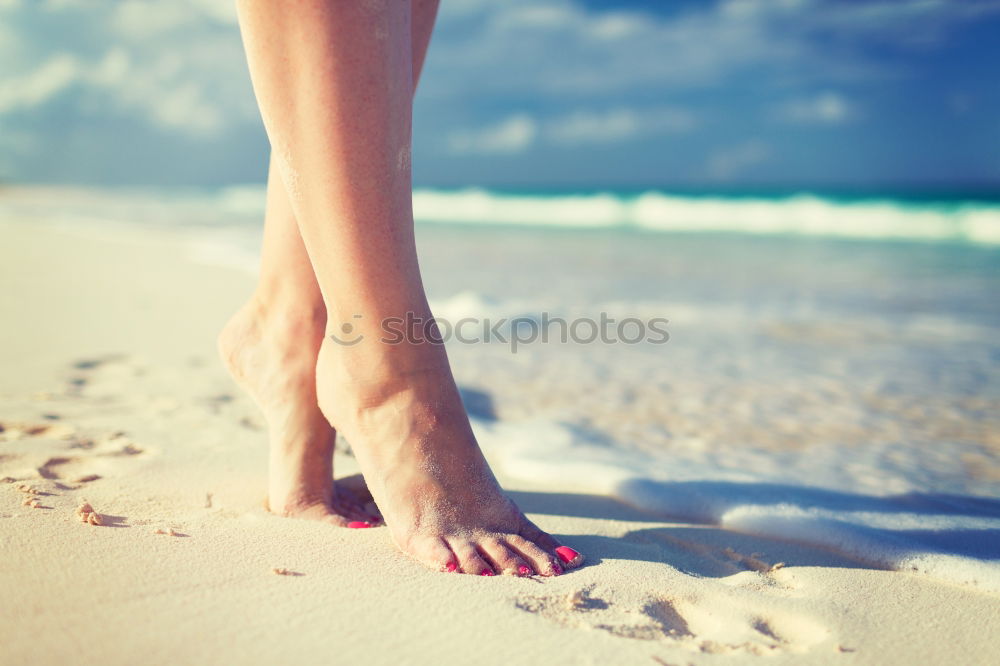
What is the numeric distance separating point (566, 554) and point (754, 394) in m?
1.49

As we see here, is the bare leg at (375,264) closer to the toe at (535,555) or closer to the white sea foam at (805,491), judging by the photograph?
the toe at (535,555)

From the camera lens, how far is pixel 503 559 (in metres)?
1.01

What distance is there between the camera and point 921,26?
24.2m

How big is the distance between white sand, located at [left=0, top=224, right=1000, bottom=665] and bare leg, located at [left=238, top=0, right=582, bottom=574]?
87 mm

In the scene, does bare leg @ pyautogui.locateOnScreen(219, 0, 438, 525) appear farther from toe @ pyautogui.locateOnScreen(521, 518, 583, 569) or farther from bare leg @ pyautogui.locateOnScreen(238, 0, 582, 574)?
toe @ pyautogui.locateOnScreen(521, 518, 583, 569)

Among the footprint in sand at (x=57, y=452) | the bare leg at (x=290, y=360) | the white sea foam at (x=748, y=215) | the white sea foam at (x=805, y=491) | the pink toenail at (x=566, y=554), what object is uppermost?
the white sea foam at (x=748, y=215)

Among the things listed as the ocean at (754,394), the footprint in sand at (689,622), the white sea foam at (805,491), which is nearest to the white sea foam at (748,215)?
the ocean at (754,394)

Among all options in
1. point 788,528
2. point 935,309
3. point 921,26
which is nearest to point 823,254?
point 935,309

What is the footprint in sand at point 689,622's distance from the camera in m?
0.85

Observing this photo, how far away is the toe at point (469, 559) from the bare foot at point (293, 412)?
0.19 meters

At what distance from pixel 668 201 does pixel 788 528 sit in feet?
66.5

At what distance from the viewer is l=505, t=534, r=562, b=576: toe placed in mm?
997

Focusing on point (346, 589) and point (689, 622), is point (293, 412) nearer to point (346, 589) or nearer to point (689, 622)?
point (346, 589)

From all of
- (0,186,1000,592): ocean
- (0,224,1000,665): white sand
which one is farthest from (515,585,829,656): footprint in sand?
(0,186,1000,592): ocean
